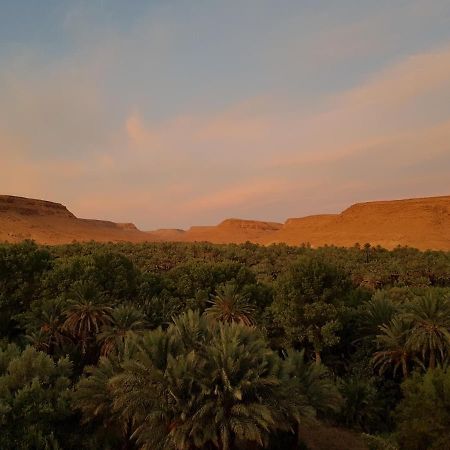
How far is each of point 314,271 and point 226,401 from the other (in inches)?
670

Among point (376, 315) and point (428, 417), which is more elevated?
point (376, 315)

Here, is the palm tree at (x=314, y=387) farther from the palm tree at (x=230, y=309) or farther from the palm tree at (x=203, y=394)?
the palm tree at (x=230, y=309)

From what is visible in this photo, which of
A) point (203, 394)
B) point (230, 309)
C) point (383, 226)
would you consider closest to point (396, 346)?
point (230, 309)

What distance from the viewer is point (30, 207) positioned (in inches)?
5153

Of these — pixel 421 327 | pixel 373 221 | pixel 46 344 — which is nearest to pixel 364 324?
pixel 421 327

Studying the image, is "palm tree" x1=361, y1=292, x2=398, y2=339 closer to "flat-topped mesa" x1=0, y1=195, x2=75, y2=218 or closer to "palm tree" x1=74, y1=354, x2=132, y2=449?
"palm tree" x1=74, y1=354, x2=132, y2=449

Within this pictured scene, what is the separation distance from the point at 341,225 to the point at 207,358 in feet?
368

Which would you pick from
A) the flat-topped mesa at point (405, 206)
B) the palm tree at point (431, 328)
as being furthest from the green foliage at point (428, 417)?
the flat-topped mesa at point (405, 206)

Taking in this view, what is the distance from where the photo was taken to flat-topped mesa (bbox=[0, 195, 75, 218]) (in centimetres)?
12075

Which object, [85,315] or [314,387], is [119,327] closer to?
[85,315]

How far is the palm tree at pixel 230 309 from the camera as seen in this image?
2919cm

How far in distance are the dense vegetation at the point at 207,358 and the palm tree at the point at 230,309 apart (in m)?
0.09

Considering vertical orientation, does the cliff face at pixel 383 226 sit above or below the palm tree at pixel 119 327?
above

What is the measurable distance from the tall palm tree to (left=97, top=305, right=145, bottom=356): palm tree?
14.2m
